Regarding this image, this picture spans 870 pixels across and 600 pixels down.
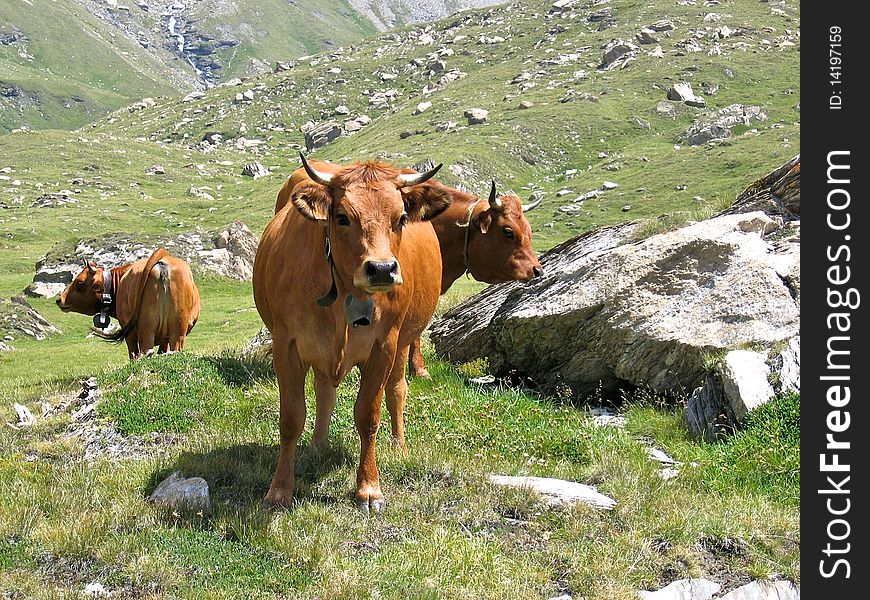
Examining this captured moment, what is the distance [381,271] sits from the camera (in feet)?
20.2

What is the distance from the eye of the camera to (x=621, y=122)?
9738cm

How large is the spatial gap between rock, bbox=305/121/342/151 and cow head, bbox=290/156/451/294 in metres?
119

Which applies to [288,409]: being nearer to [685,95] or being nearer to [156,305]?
[156,305]

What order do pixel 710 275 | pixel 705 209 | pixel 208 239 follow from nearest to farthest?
→ 1. pixel 710 275
2. pixel 705 209
3. pixel 208 239

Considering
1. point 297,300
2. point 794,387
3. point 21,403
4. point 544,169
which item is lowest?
point 544,169

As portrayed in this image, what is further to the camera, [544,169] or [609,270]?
[544,169]

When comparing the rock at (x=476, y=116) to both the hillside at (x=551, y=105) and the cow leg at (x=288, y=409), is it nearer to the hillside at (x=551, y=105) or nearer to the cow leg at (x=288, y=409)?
the hillside at (x=551, y=105)

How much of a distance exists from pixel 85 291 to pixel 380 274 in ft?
52.0

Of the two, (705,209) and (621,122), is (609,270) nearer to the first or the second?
(705,209)

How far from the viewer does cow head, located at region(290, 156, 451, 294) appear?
20.9ft

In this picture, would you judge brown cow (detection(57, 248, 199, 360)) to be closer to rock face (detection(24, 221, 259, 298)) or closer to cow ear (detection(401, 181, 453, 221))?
cow ear (detection(401, 181, 453, 221))

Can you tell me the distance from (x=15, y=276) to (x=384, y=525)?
4914 cm

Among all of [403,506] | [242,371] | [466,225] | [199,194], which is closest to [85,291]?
[242,371]

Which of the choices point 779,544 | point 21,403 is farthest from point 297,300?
point 21,403
